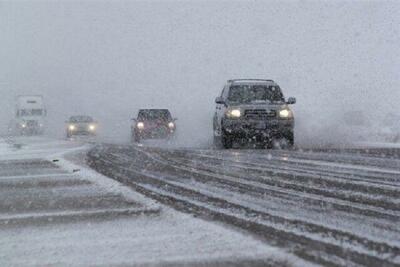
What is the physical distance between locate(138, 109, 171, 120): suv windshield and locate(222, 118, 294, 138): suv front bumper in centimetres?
999

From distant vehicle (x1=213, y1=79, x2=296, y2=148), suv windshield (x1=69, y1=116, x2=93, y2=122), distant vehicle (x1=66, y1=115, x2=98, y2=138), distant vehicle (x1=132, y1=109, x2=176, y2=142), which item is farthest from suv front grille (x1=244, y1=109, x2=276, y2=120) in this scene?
suv windshield (x1=69, y1=116, x2=93, y2=122)

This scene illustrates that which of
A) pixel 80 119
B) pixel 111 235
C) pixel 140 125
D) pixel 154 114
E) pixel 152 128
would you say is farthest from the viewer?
pixel 80 119

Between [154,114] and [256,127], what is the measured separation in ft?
37.0

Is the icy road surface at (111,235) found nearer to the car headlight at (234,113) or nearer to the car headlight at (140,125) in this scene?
the car headlight at (234,113)

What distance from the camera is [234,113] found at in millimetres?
17344

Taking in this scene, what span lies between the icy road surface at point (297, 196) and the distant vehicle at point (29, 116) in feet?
128

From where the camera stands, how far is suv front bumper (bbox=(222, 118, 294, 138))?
17281 millimetres

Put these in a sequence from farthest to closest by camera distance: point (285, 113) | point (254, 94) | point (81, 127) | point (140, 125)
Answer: point (81, 127) → point (140, 125) → point (254, 94) → point (285, 113)

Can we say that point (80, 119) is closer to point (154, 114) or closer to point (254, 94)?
point (154, 114)

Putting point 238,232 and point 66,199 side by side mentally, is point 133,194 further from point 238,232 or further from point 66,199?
point 238,232

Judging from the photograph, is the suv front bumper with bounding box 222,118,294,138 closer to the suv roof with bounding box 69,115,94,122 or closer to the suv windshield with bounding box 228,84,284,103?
the suv windshield with bounding box 228,84,284,103

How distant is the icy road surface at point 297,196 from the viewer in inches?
178

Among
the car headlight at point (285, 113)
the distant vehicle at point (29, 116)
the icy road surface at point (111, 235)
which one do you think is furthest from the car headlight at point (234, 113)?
the distant vehicle at point (29, 116)

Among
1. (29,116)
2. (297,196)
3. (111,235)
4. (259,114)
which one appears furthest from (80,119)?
(111,235)
